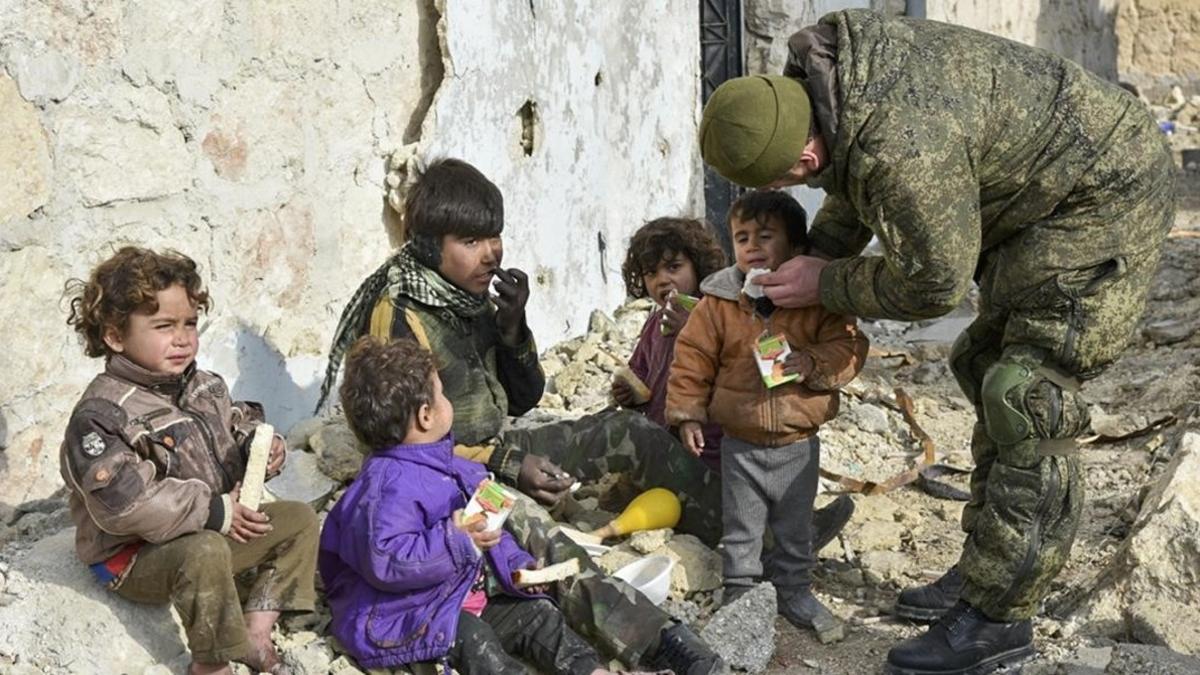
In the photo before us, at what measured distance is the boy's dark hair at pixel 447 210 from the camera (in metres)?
4.21

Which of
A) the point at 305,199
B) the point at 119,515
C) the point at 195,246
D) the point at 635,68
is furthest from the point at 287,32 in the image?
the point at 635,68

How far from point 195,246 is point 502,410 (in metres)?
1.06

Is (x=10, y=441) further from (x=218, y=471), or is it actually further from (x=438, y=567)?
(x=438, y=567)

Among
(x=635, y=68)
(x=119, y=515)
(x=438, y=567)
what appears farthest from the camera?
(x=635, y=68)

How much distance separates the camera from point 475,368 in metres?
4.37

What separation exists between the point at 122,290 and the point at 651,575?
167 cm

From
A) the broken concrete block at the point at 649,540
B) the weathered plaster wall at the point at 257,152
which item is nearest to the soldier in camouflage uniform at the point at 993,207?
the broken concrete block at the point at 649,540

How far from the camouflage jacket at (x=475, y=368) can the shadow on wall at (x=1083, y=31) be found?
586 inches

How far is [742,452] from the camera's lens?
4.04m

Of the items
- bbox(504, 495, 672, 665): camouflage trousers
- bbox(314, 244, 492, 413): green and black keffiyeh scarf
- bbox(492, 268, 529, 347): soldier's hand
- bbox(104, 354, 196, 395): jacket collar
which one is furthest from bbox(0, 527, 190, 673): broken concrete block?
bbox(492, 268, 529, 347): soldier's hand

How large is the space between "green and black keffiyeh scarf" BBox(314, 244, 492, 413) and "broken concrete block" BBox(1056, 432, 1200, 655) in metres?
2.00

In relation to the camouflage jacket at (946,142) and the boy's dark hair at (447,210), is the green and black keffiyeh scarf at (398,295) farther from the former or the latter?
the camouflage jacket at (946,142)

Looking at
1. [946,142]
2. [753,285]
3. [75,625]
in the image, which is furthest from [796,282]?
[75,625]

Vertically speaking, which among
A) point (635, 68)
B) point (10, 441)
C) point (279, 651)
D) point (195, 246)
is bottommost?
point (279, 651)
